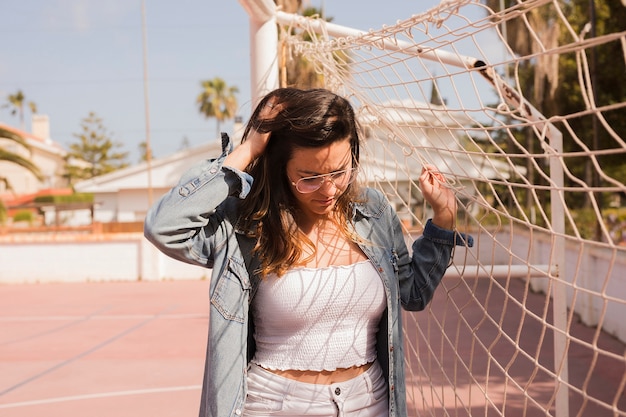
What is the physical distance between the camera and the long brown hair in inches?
68.9

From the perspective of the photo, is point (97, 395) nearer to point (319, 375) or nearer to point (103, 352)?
point (103, 352)

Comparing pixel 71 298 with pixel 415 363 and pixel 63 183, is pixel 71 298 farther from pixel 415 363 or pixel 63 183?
pixel 63 183

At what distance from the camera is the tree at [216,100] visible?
46.2m

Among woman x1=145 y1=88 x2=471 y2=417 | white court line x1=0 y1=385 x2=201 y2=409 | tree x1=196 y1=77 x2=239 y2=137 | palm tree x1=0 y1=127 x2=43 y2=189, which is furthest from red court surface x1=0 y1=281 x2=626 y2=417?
tree x1=196 y1=77 x2=239 y2=137

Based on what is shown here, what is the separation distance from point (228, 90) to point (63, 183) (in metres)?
14.1

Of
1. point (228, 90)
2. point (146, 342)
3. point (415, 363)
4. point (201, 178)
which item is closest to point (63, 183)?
point (228, 90)

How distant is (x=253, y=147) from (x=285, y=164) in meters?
0.09

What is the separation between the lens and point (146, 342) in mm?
8211

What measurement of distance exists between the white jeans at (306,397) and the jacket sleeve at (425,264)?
270 mm

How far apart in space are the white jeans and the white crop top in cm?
4

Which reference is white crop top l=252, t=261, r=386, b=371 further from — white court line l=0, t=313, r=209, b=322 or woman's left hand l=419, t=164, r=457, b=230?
white court line l=0, t=313, r=209, b=322

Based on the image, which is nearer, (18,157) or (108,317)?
(108,317)

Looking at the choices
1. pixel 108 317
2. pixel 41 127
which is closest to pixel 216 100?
pixel 41 127

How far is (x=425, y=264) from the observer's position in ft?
6.25
